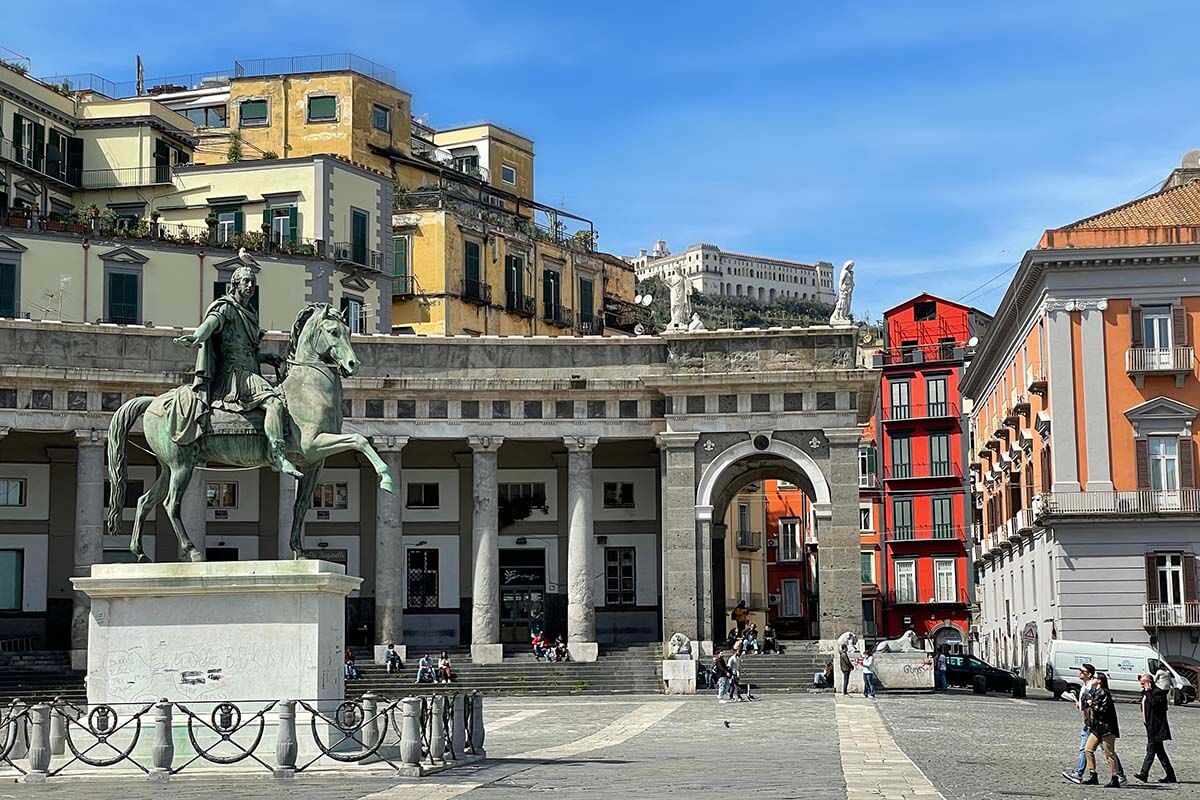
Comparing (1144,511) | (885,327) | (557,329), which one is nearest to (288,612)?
(1144,511)

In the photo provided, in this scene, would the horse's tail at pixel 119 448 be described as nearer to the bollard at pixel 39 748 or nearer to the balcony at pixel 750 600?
the bollard at pixel 39 748

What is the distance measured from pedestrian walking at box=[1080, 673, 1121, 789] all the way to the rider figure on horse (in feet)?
40.3

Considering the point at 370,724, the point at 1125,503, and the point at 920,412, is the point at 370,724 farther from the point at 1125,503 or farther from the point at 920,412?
the point at 920,412

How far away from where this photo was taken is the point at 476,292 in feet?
250

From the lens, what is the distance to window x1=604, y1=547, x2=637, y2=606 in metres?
65.8

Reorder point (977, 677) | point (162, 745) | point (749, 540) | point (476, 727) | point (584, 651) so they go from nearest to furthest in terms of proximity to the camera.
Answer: point (162, 745)
point (476, 727)
point (977, 677)
point (584, 651)
point (749, 540)

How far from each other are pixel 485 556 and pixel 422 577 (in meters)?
7.43

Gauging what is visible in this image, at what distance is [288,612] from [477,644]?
3327 cm

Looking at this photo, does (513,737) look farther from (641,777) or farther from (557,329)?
(557,329)

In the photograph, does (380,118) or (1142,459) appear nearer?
(1142,459)

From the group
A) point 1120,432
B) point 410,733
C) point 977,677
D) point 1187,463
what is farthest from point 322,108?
point 410,733

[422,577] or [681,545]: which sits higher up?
[681,545]

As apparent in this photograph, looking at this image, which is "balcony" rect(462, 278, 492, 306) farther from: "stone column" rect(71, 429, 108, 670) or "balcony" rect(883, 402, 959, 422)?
"balcony" rect(883, 402, 959, 422)

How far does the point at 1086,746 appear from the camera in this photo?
84.3 feet
